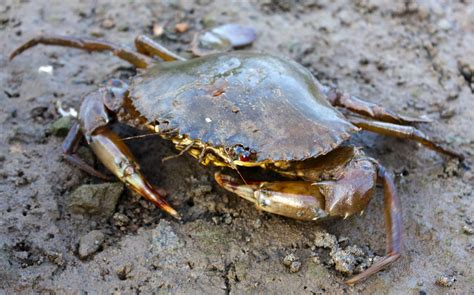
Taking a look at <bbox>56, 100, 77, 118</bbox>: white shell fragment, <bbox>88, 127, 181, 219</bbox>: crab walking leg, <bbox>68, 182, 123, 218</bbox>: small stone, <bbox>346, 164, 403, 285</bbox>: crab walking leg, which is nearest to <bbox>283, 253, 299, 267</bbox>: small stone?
<bbox>346, 164, 403, 285</bbox>: crab walking leg

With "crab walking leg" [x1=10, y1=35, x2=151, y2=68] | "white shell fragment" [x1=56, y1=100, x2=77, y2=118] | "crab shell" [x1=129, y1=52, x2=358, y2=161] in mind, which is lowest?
"white shell fragment" [x1=56, y1=100, x2=77, y2=118]

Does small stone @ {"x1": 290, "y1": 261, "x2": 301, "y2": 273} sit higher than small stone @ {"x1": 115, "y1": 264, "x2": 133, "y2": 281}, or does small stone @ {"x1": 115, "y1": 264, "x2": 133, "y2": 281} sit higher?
small stone @ {"x1": 290, "y1": 261, "x2": 301, "y2": 273}

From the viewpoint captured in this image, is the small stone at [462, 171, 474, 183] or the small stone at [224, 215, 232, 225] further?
the small stone at [462, 171, 474, 183]

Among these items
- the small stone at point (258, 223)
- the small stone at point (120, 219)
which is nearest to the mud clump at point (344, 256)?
the small stone at point (258, 223)

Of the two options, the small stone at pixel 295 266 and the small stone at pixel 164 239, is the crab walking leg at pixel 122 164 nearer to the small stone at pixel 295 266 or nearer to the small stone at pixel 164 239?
the small stone at pixel 164 239

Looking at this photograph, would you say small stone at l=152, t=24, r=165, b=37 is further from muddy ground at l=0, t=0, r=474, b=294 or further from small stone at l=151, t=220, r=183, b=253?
small stone at l=151, t=220, r=183, b=253

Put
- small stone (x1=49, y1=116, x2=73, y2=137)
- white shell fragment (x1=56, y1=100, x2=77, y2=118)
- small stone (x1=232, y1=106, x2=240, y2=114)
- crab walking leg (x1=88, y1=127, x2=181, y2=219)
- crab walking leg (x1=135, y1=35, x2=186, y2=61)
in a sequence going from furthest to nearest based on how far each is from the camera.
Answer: crab walking leg (x1=135, y1=35, x2=186, y2=61)
white shell fragment (x1=56, y1=100, x2=77, y2=118)
small stone (x1=49, y1=116, x2=73, y2=137)
crab walking leg (x1=88, y1=127, x2=181, y2=219)
small stone (x1=232, y1=106, x2=240, y2=114)

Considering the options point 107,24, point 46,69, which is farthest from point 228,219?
point 107,24
